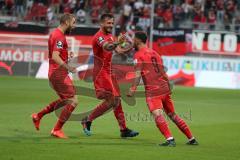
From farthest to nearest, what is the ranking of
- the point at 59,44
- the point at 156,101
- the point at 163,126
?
the point at 59,44
the point at 156,101
the point at 163,126

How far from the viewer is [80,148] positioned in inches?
447

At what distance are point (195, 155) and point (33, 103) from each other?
10261mm

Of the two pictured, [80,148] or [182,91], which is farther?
[182,91]

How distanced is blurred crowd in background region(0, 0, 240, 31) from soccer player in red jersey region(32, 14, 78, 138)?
25.3 meters

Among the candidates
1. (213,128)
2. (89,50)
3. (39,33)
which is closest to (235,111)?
(213,128)

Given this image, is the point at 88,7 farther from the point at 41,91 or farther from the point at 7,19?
the point at 41,91

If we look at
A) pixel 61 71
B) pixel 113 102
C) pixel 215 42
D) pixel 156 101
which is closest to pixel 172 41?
pixel 215 42

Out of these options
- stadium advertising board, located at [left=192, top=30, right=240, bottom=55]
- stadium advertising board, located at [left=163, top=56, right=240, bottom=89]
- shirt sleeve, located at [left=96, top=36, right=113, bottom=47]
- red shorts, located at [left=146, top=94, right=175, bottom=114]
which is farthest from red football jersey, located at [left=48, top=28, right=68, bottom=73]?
stadium advertising board, located at [left=192, top=30, right=240, bottom=55]

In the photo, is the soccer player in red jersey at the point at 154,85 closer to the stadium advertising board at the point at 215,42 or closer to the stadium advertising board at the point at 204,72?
the stadium advertising board at the point at 204,72

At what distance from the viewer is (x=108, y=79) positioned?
1369 centimetres

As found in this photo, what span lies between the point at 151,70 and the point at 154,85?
0.27 metres

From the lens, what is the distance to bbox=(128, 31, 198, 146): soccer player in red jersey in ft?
39.6

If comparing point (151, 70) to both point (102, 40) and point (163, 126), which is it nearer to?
point (163, 126)

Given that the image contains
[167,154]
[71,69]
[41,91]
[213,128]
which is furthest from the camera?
[41,91]
